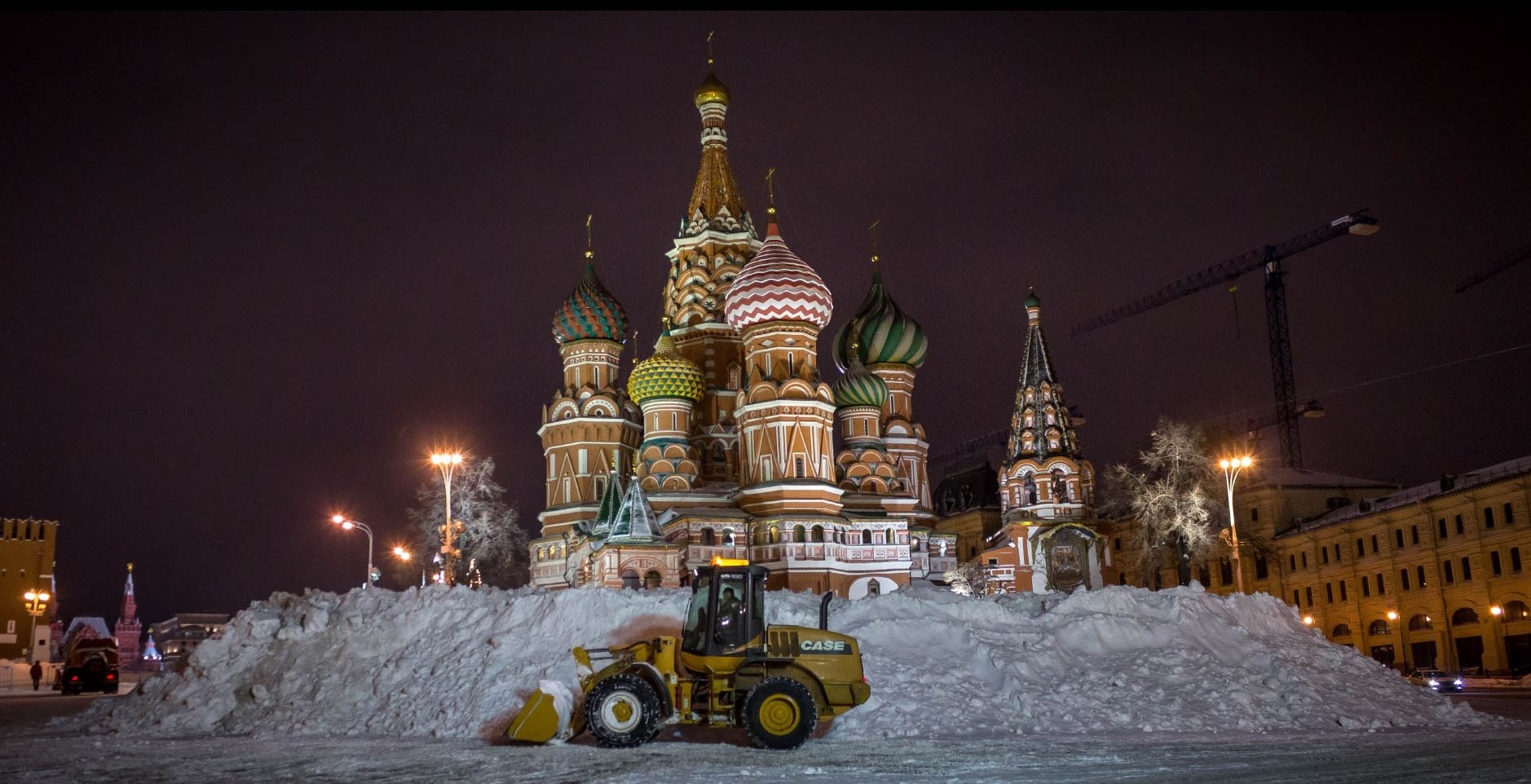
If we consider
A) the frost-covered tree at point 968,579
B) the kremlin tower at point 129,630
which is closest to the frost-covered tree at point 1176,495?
the frost-covered tree at point 968,579

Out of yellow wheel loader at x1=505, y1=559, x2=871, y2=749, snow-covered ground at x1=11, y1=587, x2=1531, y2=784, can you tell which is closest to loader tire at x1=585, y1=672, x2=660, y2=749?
yellow wheel loader at x1=505, y1=559, x2=871, y2=749

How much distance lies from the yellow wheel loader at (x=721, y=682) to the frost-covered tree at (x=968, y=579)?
36.2m

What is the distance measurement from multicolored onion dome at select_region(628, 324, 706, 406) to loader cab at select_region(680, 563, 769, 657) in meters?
34.7

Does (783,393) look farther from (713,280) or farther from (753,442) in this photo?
(713,280)

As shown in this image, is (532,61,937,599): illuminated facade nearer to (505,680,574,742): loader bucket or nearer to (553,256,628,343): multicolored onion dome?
(553,256,628,343): multicolored onion dome

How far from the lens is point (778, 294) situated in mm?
48188

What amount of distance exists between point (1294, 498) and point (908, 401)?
18.3m

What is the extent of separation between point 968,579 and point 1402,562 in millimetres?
16312

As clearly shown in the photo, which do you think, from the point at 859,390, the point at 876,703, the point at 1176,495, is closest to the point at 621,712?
the point at 876,703

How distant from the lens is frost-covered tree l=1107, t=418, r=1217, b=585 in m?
41.2

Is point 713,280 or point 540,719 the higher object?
point 713,280

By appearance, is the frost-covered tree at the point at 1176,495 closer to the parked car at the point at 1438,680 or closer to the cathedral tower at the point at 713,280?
the parked car at the point at 1438,680

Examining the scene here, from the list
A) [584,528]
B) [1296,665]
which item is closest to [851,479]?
[584,528]

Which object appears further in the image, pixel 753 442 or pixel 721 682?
pixel 753 442
